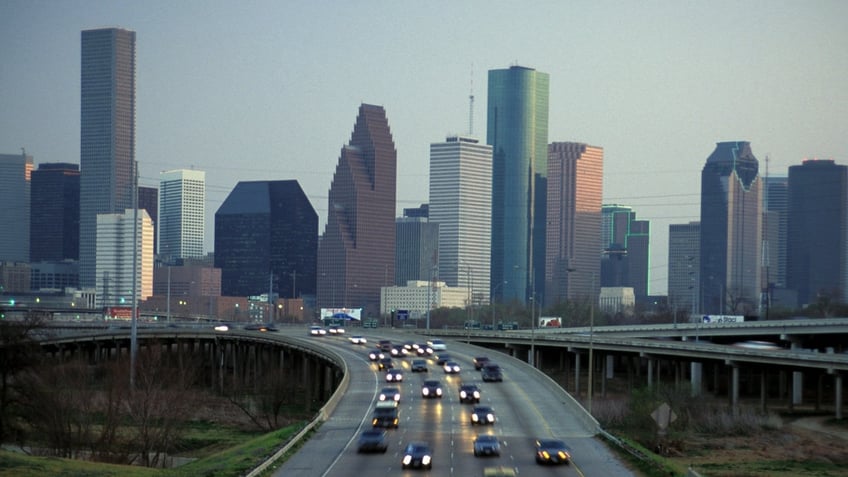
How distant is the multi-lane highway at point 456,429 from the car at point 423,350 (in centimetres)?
2045

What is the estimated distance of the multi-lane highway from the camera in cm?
6059

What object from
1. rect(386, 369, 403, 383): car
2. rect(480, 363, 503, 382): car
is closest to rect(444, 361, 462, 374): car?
rect(386, 369, 403, 383): car

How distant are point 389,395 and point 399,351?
50266 millimetres

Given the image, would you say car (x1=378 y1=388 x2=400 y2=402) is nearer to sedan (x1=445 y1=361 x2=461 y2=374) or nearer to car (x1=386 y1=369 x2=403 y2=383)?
car (x1=386 y1=369 x2=403 y2=383)

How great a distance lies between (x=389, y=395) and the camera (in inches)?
3568

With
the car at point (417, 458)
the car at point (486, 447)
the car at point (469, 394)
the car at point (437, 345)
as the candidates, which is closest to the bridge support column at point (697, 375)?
the car at point (437, 345)

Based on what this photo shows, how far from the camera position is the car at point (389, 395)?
90.0m

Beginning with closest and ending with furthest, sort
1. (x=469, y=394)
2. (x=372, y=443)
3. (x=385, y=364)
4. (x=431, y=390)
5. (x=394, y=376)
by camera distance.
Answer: (x=372, y=443) < (x=469, y=394) < (x=431, y=390) < (x=394, y=376) < (x=385, y=364)

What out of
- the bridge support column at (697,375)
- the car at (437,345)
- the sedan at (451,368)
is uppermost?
the car at (437,345)

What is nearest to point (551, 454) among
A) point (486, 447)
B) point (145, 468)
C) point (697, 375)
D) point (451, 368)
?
point (486, 447)

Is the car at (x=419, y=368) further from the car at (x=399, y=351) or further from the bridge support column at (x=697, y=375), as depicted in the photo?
the bridge support column at (x=697, y=375)

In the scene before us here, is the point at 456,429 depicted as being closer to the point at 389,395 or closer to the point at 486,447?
the point at 486,447

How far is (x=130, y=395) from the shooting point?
98.0 meters

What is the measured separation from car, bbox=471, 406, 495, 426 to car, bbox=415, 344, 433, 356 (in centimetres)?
6073
